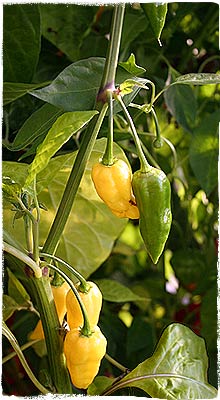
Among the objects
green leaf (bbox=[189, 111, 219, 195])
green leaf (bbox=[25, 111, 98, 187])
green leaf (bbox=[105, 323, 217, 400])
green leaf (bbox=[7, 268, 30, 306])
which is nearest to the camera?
green leaf (bbox=[25, 111, 98, 187])

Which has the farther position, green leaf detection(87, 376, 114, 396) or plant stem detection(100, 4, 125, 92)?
green leaf detection(87, 376, 114, 396)

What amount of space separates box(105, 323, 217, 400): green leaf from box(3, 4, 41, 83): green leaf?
0.81 feet

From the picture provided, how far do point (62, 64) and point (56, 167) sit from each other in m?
0.27

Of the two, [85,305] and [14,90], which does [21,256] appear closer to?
[85,305]

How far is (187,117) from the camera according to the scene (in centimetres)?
77

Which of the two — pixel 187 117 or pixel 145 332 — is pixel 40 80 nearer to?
pixel 187 117

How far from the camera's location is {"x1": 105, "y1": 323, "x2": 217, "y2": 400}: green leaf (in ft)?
1.75

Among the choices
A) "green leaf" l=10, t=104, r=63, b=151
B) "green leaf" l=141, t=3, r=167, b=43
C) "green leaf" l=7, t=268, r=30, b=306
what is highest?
"green leaf" l=141, t=3, r=167, b=43

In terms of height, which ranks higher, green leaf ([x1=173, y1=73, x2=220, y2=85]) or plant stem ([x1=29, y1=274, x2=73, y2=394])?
green leaf ([x1=173, y1=73, x2=220, y2=85])

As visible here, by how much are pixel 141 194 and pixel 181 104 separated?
331 mm

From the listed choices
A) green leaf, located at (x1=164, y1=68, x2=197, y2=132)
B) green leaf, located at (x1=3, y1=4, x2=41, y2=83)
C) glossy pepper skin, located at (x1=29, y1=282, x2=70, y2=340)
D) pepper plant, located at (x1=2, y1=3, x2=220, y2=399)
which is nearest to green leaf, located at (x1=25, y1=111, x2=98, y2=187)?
pepper plant, located at (x1=2, y1=3, x2=220, y2=399)

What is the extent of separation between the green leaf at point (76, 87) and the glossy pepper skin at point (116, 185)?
0.15 feet

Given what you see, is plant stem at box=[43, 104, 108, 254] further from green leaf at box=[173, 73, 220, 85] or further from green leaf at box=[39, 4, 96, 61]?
green leaf at box=[39, 4, 96, 61]

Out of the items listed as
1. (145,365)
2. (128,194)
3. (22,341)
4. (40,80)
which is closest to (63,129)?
(128,194)
